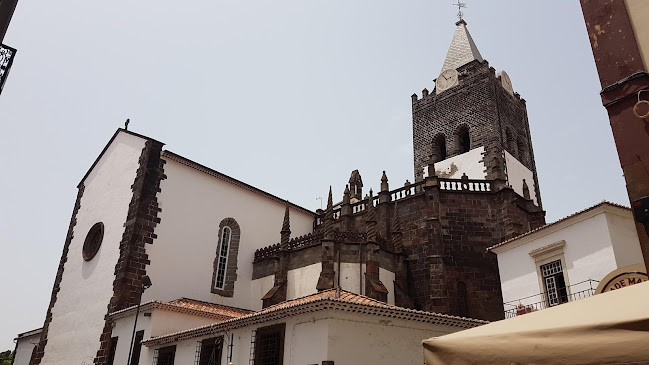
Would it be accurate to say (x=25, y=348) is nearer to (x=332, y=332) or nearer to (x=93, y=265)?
(x=93, y=265)

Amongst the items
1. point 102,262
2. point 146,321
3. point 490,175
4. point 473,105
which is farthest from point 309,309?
point 473,105

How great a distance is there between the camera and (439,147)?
34.2m

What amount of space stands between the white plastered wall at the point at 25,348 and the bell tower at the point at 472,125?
1079 inches

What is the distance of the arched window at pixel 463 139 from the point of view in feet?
106

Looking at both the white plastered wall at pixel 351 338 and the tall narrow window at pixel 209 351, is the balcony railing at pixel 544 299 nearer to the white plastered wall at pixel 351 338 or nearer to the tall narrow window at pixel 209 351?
the white plastered wall at pixel 351 338

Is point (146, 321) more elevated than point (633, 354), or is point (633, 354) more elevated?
point (146, 321)

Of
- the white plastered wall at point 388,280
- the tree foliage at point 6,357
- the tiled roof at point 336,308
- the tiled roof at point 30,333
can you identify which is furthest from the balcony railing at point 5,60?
the tree foliage at point 6,357

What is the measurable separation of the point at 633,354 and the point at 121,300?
65.8ft

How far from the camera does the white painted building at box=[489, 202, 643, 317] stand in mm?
14945

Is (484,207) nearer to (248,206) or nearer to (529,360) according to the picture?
(248,206)

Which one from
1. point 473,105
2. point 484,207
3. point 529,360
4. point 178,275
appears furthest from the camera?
point 473,105

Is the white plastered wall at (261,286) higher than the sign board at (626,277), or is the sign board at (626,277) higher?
the white plastered wall at (261,286)

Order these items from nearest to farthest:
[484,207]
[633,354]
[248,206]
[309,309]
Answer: [633,354]
[309,309]
[484,207]
[248,206]

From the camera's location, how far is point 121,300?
65.3 ft
